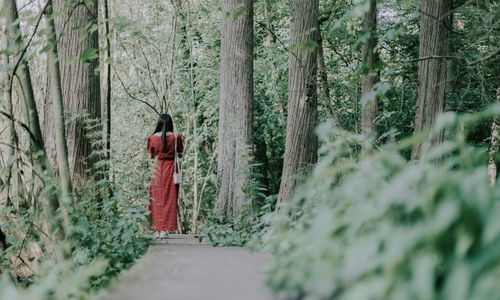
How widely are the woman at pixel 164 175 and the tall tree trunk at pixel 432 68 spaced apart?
400 centimetres

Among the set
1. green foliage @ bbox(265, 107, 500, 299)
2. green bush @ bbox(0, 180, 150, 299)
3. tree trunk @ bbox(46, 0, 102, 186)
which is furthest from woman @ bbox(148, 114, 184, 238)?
green foliage @ bbox(265, 107, 500, 299)

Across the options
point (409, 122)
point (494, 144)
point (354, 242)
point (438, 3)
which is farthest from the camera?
point (409, 122)

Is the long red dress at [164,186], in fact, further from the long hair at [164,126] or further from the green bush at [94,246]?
the green bush at [94,246]

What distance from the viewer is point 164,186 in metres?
9.43

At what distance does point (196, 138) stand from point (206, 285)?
38.7 ft

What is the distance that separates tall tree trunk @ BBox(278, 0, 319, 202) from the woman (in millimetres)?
1916

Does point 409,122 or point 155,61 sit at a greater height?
point 155,61

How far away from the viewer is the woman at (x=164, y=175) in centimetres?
917

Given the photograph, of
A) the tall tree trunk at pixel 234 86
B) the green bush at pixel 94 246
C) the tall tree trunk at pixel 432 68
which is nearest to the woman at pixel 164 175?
the tall tree trunk at pixel 234 86

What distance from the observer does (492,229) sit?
211 cm

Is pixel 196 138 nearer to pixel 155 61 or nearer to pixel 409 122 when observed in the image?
pixel 155 61

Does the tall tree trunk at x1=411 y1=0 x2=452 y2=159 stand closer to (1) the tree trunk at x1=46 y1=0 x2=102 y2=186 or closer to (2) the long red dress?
(2) the long red dress

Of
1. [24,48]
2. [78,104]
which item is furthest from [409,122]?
[24,48]

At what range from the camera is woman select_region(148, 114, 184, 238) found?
9172mm
